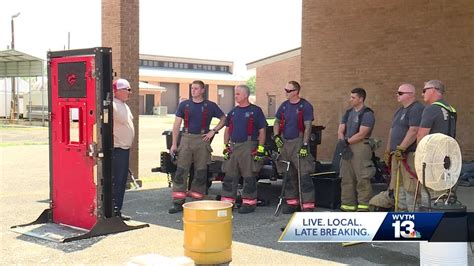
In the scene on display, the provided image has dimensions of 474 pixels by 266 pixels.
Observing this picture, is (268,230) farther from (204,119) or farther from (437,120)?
(437,120)

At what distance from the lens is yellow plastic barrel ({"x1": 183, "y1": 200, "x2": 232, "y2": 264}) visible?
18.2 feet

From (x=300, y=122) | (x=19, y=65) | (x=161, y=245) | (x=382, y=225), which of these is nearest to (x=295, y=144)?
(x=300, y=122)

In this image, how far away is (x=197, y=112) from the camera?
8.58 m

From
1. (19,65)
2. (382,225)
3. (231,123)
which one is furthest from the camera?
(19,65)

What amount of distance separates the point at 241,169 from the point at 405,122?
2.60 metres

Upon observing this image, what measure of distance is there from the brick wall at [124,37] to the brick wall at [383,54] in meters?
6.12

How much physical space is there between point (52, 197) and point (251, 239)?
9.35ft

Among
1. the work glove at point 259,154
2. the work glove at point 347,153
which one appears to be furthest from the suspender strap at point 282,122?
the work glove at point 347,153

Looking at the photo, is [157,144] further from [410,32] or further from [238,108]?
[238,108]

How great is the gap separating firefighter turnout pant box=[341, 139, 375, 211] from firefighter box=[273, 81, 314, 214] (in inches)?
19.2

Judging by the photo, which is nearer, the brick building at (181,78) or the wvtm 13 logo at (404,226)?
the wvtm 13 logo at (404,226)

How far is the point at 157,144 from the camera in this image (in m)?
22.6

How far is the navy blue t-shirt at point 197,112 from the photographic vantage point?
28.1ft

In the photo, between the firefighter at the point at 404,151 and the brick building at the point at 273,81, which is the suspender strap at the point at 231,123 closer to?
the firefighter at the point at 404,151
